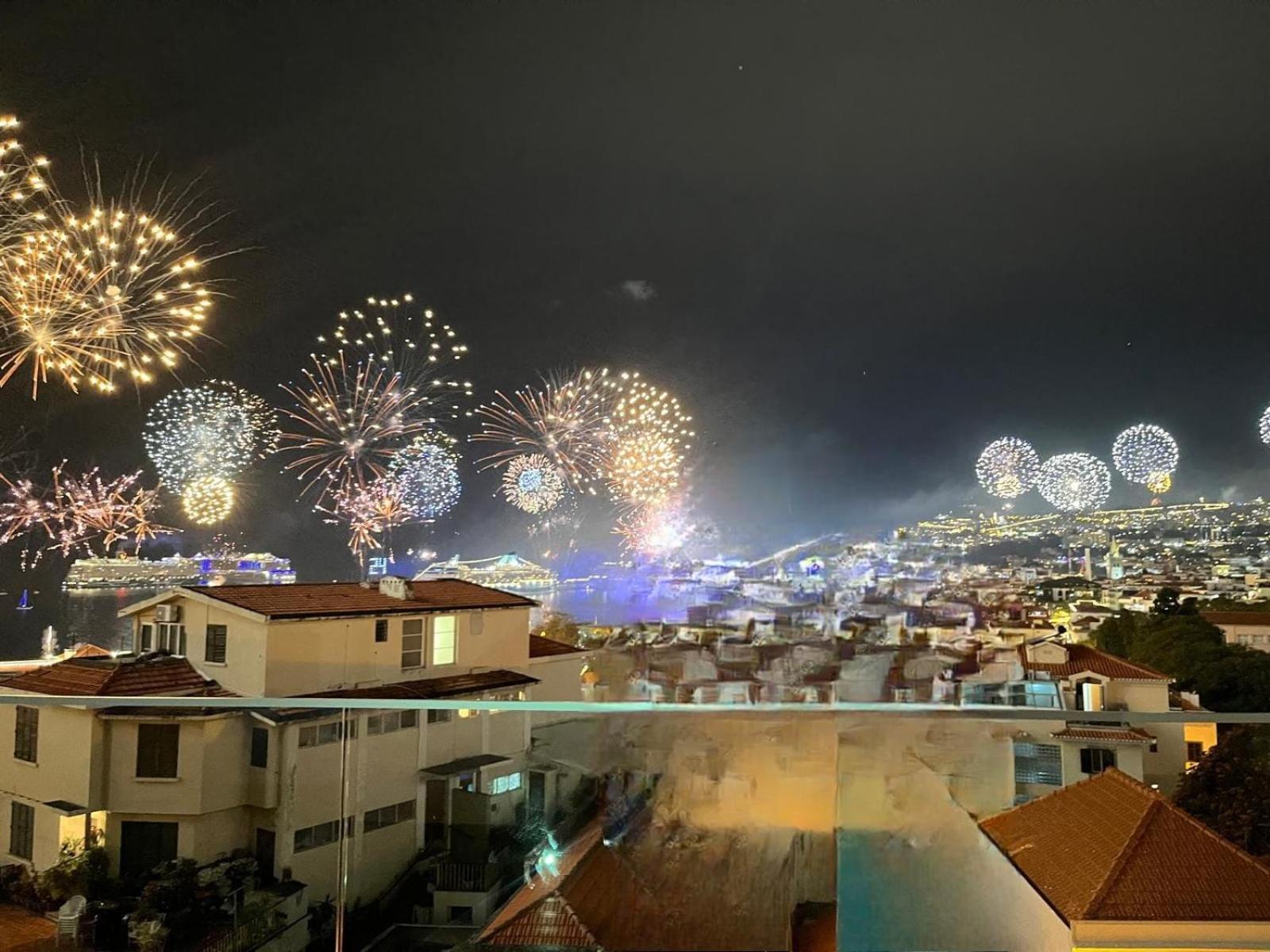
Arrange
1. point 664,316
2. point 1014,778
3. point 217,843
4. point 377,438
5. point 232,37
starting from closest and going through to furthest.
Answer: point 1014,778, point 217,843, point 232,37, point 377,438, point 664,316

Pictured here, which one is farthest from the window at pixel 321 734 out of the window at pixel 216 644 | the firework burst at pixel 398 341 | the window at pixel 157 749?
the firework burst at pixel 398 341

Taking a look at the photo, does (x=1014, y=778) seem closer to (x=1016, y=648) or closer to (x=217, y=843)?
(x=217, y=843)

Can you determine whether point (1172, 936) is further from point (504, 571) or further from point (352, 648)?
point (504, 571)

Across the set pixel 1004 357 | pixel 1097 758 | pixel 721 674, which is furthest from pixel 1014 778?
pixel 1004 357

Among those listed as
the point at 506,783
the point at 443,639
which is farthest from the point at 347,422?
the point at 506,783

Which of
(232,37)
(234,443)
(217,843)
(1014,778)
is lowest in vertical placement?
(217,843)
